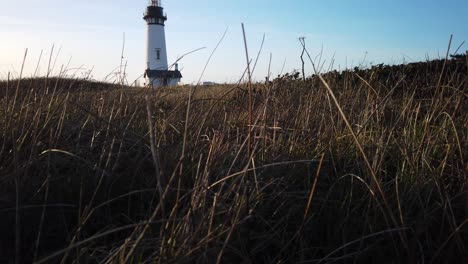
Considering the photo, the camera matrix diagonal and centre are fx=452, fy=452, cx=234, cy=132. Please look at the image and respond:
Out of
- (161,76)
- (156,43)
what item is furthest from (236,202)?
(156,43)

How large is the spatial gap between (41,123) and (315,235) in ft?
5.00

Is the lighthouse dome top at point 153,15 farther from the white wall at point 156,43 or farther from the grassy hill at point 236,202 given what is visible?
the grassy hill at point 236,202

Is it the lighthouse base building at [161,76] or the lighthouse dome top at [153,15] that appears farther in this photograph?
the lighthouse dome top at [153,15]

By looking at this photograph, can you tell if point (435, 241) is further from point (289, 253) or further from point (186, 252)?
point (186, 252)

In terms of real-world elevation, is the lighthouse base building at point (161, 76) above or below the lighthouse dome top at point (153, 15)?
below

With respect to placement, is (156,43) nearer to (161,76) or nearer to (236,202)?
(161,76)

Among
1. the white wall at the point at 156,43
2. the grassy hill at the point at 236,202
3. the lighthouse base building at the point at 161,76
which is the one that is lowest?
the grassy hill at the point at 236,202

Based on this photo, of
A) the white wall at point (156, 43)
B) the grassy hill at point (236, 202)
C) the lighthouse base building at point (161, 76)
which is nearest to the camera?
the grassy hill at point (236, 202)

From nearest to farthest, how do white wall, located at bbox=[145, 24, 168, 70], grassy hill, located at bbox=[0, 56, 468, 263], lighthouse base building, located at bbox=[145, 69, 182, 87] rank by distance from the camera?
grassy hill, located at bbox=[0, 56, 468, 263] → lighthouse base building, located at bbox=[145, 69, 182, 87] → white wall, located at bbox=[145, 24, 168, 70]

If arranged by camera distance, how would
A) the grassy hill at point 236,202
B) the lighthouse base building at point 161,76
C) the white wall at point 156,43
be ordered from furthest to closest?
→ the white wall at point 156,43 → the lighthouse base building at point 161,76 → the grassy hill at point 236,202

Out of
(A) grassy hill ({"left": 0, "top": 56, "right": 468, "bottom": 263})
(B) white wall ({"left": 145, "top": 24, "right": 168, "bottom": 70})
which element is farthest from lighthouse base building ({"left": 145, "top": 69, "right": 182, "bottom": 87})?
(B) white wall ({"left": 145, "top": 24, "right": 168, "bottom": 70})

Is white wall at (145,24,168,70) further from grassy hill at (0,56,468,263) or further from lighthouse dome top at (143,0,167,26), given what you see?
grassy hill at (0,56,468,263)

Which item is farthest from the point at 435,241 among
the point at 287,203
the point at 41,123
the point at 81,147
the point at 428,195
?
the point at 41,123

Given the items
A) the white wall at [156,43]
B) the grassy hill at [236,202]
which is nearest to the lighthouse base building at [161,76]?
the grassy hill at [236,202]
